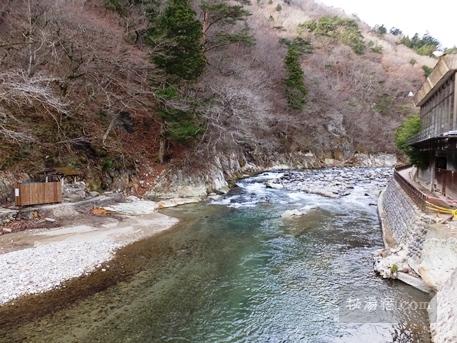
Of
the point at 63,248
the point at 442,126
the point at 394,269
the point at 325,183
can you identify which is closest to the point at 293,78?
the point at 325,183

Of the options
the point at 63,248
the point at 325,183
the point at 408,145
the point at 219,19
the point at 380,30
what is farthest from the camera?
the point at 380,30

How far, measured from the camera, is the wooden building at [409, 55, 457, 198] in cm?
1498

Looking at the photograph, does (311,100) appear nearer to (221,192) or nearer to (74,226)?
(221,192)

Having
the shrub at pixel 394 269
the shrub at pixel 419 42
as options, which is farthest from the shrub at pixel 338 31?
the shrub at pixel 394 269

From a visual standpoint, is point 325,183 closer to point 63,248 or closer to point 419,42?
point 63,248

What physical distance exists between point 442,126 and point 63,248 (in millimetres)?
17875

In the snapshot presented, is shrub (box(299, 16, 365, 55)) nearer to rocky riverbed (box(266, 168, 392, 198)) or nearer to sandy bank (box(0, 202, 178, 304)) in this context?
rocky riverbed (box(266, 168, 392, 198))

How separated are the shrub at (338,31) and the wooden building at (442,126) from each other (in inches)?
2486

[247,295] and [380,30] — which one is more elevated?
[380,30]

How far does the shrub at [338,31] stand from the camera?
260 ft

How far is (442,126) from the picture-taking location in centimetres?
1758

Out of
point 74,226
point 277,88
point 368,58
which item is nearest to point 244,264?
point 74,226

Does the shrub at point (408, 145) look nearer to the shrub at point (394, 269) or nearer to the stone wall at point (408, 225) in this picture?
the stone wall at point (408, 225)

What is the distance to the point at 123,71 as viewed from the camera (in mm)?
21734
